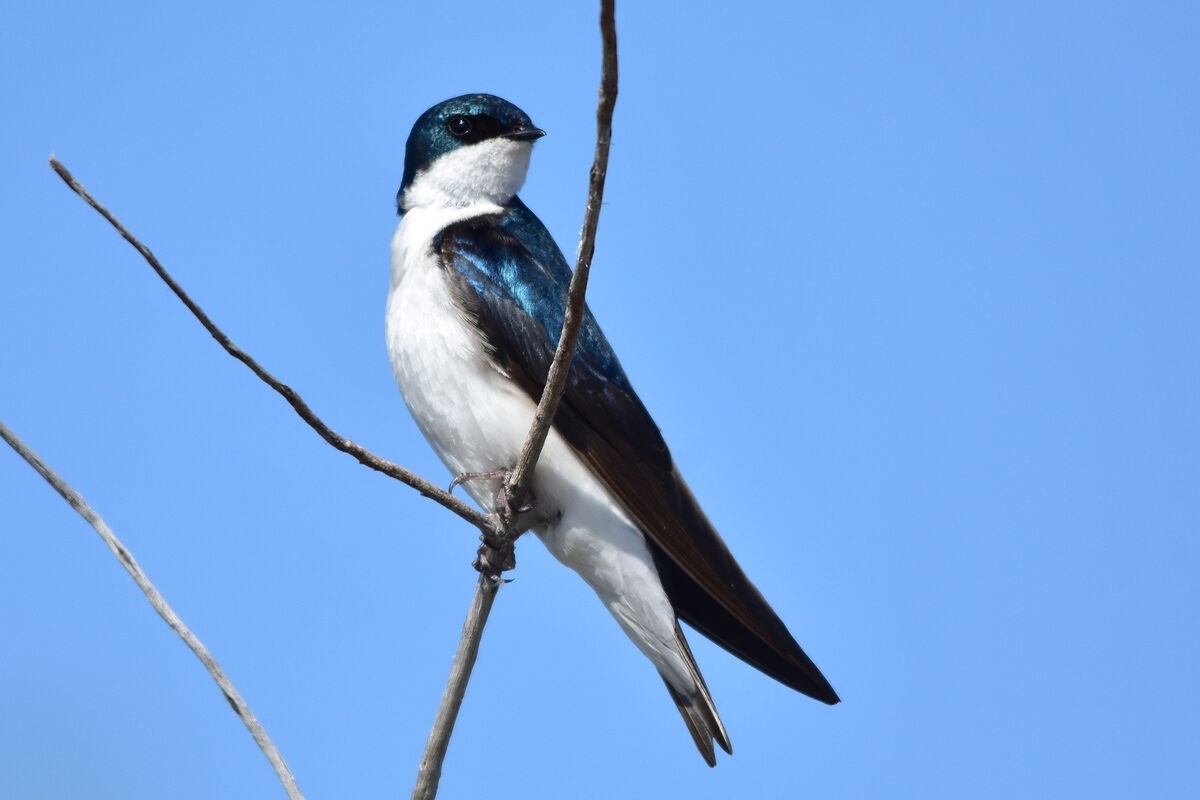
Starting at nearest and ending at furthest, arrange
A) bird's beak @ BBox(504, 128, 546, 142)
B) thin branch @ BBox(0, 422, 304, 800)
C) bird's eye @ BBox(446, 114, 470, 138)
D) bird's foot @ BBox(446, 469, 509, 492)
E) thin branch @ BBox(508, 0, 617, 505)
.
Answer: thin branch @ BBox(508, 0, 617, 505), thin branch @ BBox(0, 422, 304, 800), bird's foot @ BBox(446, 469, 509, 492), bird's beak @ BBox(504, 128, 546, 142), bird's eye @ BBox(446, 114, 470, 138)

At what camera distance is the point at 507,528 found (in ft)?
11.7

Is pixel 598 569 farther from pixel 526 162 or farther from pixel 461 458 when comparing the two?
pixel 526 162

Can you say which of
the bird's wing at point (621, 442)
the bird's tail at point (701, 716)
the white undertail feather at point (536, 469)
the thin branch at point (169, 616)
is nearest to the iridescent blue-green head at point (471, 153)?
the bird's wing at point (621, 442)

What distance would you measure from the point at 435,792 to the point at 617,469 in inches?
50.0

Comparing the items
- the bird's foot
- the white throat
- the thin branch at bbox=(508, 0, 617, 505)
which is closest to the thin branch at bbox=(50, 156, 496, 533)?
the thin branch at bbox=(508, 0, 617, 505)

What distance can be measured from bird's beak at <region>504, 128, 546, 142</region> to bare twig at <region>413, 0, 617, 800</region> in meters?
1.63

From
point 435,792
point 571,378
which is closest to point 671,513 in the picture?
point 571,378

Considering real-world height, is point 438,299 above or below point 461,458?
above

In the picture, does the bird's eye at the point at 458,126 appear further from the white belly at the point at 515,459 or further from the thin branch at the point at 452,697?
the thin branch at the point at 452,697

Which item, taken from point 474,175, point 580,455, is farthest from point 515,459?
point 474,175

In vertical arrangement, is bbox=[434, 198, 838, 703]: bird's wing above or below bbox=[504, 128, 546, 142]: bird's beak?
below

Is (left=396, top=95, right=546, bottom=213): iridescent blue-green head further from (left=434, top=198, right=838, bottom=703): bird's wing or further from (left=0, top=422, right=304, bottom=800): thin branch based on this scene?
(left=0, top=422, right=304, bottom=800): thin branch

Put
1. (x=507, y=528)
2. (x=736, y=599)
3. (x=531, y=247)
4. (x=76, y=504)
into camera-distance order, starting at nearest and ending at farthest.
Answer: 1. (x=76, y=504)
2. (x=507, y=528)
3. (x=736, y=599)
4. (x=531, y=247)

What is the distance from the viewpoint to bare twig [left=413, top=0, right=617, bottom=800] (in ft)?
7.74
